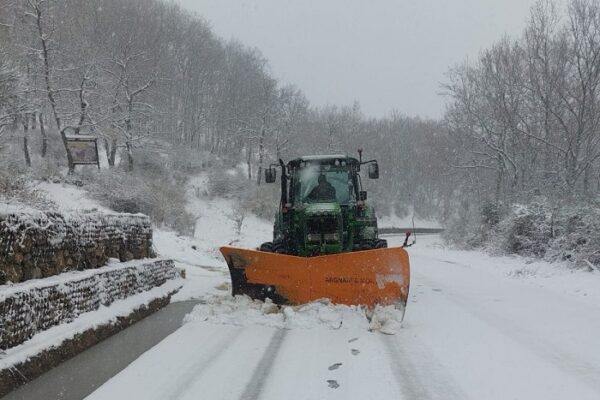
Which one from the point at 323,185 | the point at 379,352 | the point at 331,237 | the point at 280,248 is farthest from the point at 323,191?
the point at 379,352

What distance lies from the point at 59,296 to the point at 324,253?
4.03m

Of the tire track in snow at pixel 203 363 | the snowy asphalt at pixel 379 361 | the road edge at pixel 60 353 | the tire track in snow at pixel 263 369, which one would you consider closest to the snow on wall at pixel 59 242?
the road edge at pixel 60 353

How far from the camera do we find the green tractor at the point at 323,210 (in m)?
8.11

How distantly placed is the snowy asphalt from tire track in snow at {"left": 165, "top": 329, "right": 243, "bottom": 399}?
11 millimetres

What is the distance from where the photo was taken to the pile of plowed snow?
6.53 metres

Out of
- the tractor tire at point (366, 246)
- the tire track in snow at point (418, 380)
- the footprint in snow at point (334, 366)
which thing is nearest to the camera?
the tire track in snow at point (418, 380)

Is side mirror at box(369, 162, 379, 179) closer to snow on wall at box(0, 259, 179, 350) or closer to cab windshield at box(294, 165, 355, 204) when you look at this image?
cab windshield at box(294, 165, 355, 204)

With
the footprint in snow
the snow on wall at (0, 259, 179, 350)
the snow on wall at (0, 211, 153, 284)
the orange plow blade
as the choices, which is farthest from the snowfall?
the snow on wall at (0, 211, 153, 284)

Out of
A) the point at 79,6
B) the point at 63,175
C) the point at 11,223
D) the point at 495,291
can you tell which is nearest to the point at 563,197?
the point at 495,291

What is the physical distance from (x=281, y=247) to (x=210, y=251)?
36.3ft

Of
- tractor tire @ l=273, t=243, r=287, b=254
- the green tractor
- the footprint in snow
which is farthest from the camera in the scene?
tractor tire @ l=273, t=243, r=287, b=254

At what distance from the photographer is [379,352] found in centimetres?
546

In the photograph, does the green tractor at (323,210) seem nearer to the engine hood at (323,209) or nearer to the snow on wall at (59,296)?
the engine hood at (323,209)

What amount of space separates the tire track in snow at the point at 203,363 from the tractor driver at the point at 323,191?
3541 mm
